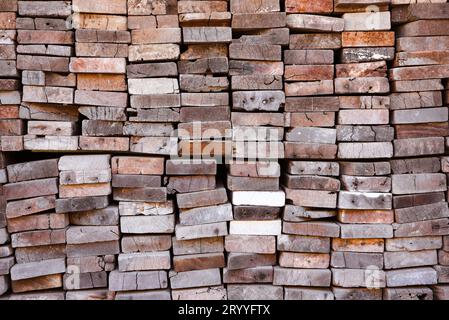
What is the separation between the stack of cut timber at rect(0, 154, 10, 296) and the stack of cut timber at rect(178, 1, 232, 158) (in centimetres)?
138

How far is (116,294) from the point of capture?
2549mm

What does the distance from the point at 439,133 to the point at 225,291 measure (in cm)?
206

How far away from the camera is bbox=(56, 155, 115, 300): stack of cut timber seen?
2.47m

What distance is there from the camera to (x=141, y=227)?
253 centimetres

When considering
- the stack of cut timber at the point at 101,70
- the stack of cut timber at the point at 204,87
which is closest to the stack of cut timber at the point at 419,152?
the stack of cut timber at the point at 204,87

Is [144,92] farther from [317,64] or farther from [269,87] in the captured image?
[317,64]

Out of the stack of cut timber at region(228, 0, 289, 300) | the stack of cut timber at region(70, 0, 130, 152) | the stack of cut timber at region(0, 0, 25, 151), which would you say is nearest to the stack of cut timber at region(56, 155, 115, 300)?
the stack of cut timber at region(70, 0, 130, 152)

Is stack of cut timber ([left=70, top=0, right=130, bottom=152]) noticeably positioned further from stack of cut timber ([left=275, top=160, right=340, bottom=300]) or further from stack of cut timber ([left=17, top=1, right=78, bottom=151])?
stack of cut timber ([left=275, top=160, right=340, bottom=300])

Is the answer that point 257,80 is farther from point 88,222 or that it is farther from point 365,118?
point 88,222

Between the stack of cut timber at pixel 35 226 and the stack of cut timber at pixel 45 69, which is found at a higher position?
the stack of cut timber at pixel 45 69

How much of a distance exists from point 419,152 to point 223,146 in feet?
4.91

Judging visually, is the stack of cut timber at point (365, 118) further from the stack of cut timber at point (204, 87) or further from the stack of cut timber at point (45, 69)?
the stack of cut timber at point (45, 69)

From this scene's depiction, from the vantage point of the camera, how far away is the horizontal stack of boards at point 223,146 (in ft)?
8.02

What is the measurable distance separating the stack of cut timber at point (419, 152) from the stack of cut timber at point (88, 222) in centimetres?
218
